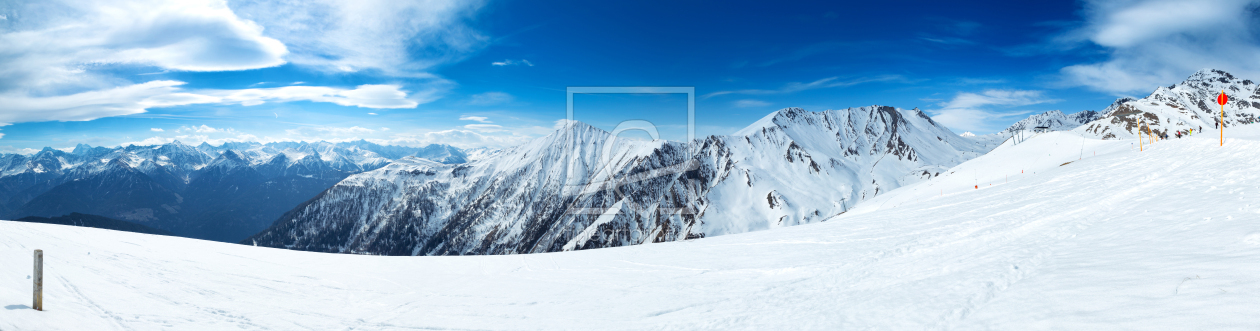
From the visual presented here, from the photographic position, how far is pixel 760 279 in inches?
419

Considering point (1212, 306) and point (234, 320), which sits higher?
point (1212, 306)

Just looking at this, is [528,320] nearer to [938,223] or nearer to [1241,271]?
[1241,271]

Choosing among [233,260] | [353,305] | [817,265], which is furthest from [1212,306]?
[233,260]

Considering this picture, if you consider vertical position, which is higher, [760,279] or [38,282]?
[38,282]

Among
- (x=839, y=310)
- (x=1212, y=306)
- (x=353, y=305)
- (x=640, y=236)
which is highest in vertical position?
(x=1212, y=306)

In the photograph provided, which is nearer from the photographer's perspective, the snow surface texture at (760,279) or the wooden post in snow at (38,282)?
the snow surface texture at (760,279)

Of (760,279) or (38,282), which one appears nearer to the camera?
(38,282)

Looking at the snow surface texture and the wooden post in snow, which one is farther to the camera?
the wooden post in snow

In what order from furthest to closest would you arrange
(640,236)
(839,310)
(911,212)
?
(640,236) → (911,212) → (839,310)

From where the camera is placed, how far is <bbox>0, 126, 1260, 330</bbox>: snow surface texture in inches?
254

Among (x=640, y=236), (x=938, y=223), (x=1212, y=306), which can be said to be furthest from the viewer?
(x=640, y=236)

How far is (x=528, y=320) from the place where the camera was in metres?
8.93

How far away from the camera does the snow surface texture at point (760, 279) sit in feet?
21.1

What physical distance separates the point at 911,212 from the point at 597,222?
18143cm
